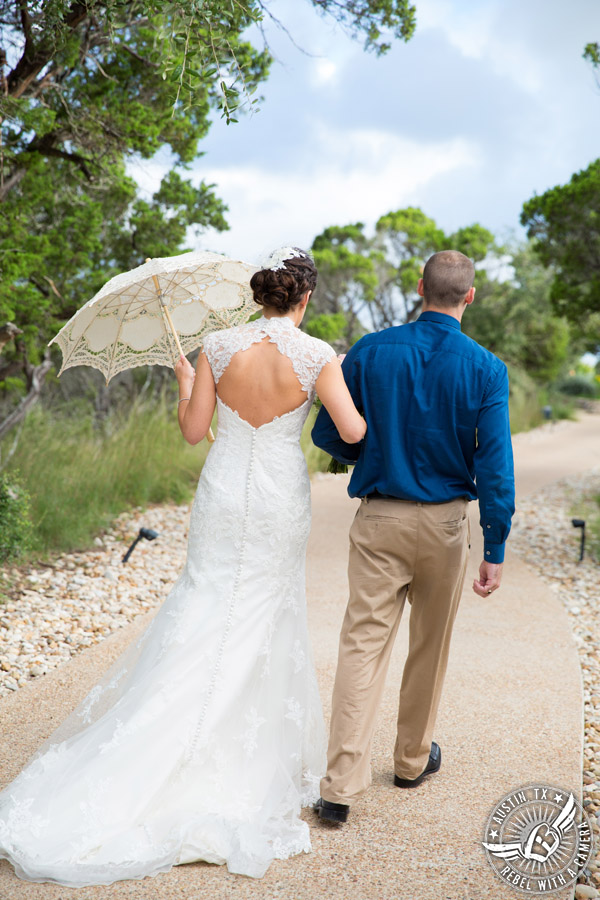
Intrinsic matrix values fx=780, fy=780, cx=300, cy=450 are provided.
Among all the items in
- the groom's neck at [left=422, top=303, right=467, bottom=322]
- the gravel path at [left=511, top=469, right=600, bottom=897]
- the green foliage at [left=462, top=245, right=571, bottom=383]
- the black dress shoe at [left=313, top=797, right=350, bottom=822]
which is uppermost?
the green foliage at [left=462, top=245, right=571, bottom=383]

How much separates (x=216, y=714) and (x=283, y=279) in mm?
→ 1628

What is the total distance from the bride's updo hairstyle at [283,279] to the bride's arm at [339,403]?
320 mm

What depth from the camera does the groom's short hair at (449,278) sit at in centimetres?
286

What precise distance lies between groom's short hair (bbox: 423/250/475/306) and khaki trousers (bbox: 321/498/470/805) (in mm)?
757

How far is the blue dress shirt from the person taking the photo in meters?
2.78

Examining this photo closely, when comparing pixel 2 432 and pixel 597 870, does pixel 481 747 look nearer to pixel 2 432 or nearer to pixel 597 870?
pixel 597 870

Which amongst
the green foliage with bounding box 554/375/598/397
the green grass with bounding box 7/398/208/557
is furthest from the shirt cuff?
the green foliage with bounding box 554/375/598/397

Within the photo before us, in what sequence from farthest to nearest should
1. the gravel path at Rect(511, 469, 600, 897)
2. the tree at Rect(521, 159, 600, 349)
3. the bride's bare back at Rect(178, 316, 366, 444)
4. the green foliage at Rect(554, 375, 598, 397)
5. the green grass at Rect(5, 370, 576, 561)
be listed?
the green foliage at Rect(554, 375, 598, 397) → the tree at Rect(521, 159, 600, 349) → the green grass at Rect(5, 370, 576, 561) → the gravel path at Rect(511, 469, 600, 897) → the bride's bare back at Rect(178, 316, 366, 444)

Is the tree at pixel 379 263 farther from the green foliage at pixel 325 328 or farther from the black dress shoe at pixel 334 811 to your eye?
the black dress shoe at pixel 334 811

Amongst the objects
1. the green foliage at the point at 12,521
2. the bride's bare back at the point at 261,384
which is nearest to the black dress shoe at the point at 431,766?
the bride's bare back at the point at 261,384

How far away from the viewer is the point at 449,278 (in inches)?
113

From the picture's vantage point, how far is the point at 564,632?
548 cm

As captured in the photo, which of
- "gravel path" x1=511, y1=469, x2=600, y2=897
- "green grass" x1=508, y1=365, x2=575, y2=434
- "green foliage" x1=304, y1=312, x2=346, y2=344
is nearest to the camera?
"gravel path" x1=511, y1=469, x2=600, y2=897

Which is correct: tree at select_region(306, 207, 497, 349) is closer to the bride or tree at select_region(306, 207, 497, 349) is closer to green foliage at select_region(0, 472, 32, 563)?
green foliage at select_region(0, 472, 32, 563)
